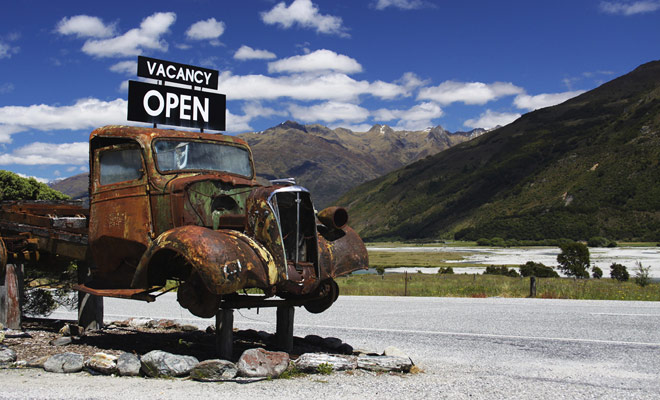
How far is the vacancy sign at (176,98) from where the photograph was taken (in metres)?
9.84

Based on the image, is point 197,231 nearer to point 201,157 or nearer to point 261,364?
point 261,364

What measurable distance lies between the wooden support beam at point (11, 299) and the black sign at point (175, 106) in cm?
343

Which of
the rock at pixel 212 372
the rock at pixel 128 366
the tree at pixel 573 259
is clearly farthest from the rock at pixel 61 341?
the tree at pixel 573 259

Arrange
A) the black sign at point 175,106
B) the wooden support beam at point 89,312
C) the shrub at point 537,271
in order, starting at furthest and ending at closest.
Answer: the shrub at point 537,271 < the wooden support beam at point 89,312 < the black sign at point 175,106

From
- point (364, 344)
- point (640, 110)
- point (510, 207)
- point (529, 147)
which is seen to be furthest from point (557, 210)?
point (364, 344)

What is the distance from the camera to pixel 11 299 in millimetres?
10375

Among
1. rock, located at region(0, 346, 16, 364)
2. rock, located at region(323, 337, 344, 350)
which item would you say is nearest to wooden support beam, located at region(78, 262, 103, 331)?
rock, located at region(0, 346, 16, 364)

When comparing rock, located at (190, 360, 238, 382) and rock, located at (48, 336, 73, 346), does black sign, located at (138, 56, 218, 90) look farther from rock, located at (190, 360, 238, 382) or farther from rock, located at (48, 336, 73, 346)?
rock, located at (190, 360, 238, 382)

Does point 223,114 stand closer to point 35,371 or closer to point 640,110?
point 35,371

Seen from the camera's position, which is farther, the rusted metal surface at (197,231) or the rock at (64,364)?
the rock at (64,364)

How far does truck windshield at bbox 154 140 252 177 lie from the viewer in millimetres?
8430

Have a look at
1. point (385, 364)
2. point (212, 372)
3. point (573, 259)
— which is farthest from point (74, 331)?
point (573, 259)

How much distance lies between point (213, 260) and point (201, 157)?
2.43 metres

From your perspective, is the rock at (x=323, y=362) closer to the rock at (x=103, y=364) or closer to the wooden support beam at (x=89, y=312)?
the rock at (x=103, y=364)
